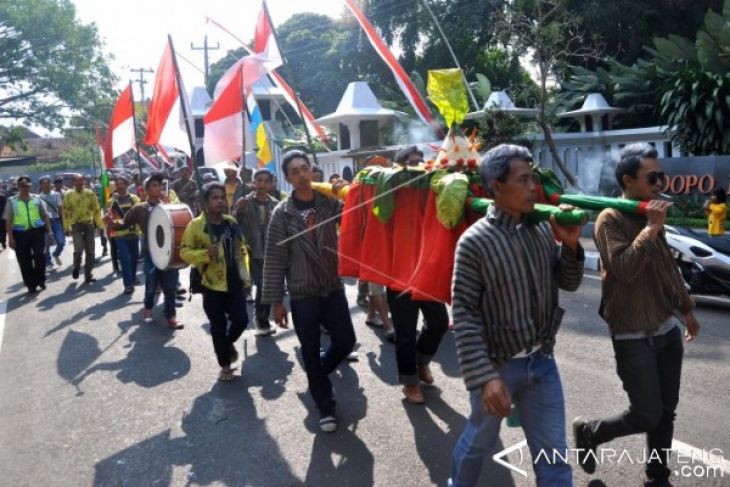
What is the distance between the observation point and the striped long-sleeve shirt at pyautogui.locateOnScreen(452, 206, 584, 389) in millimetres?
2514

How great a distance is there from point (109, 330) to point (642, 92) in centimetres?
1641

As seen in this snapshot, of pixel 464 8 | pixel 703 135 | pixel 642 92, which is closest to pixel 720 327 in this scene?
pixel 703 135

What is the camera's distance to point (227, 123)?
6.96m

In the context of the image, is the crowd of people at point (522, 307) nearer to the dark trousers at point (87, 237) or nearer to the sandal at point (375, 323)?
the sandal at point (375, 323)

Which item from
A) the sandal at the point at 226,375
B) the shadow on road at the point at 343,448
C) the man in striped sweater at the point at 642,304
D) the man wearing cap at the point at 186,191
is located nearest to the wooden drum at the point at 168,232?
the sandal at the point at 226,375

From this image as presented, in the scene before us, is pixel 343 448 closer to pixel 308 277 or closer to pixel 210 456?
pixel 210 456

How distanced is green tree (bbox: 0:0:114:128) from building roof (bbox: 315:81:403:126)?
1605cm

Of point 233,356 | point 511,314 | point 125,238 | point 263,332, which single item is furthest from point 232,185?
point 511,314

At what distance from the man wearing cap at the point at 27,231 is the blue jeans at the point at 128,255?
72.9 inches

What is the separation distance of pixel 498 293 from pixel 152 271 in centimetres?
576

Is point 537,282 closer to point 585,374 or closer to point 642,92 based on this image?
point 585,374

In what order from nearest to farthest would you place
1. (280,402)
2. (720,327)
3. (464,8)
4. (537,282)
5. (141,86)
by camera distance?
(537,282)
(280,402)
(720,327)
(464,8)
(141,86)

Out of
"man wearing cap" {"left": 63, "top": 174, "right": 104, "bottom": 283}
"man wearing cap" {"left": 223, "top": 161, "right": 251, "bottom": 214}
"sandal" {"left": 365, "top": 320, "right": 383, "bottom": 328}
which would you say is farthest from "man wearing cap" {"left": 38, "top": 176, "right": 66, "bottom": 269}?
"sandal" {"left": 365, "top": 320, "right": 383, "bottom": 328}

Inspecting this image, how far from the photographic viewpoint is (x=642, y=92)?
18.8 meters
